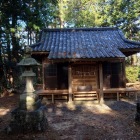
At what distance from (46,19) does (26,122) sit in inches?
518

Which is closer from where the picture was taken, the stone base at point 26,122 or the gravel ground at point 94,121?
the gravel ground at point 94,121

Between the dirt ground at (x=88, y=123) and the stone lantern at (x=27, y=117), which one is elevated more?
the stone lantern at (x=27, y=117)

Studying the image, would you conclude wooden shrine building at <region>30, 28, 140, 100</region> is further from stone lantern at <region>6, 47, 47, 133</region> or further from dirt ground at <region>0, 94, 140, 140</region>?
stone lantern at <region>6, 47, 47, 133</region>

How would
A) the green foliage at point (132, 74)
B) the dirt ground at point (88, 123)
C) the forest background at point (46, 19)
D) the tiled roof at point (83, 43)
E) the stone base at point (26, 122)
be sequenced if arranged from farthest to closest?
1. the green foliage at point (132, 74)
2. the forest background at point (46, 19)
3. the tiled roof at point (83, 43)
4. the stone base at point (26, 122)
5. the dirt ground at point (88, 123)

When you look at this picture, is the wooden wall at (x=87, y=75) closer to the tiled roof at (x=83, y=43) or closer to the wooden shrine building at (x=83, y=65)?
the wooden shrine building at (x=83, y=65)

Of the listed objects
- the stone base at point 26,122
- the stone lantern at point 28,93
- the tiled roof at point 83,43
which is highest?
the tiled roof at point 83,43

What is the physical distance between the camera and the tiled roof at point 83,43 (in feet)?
38.5

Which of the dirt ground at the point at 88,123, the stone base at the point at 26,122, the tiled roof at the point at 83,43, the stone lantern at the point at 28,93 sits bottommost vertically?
the dirt ground at the point at 88,123

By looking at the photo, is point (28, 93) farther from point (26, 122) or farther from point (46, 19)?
point (46, 19)

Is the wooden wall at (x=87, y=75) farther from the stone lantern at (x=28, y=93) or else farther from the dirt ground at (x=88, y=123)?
the stone lantern at (x=28, y=93)

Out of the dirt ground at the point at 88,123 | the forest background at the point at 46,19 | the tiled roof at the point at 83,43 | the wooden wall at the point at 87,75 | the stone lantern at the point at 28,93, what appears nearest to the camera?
the dirt ground at the point at 88,123

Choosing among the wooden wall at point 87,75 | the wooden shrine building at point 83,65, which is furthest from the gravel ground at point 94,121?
the wooden wall at point 87,75

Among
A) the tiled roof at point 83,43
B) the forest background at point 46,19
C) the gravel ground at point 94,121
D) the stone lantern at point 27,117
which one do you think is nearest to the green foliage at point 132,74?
the forest background at point 46,19

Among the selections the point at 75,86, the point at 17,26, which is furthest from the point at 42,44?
the point at 17,26
